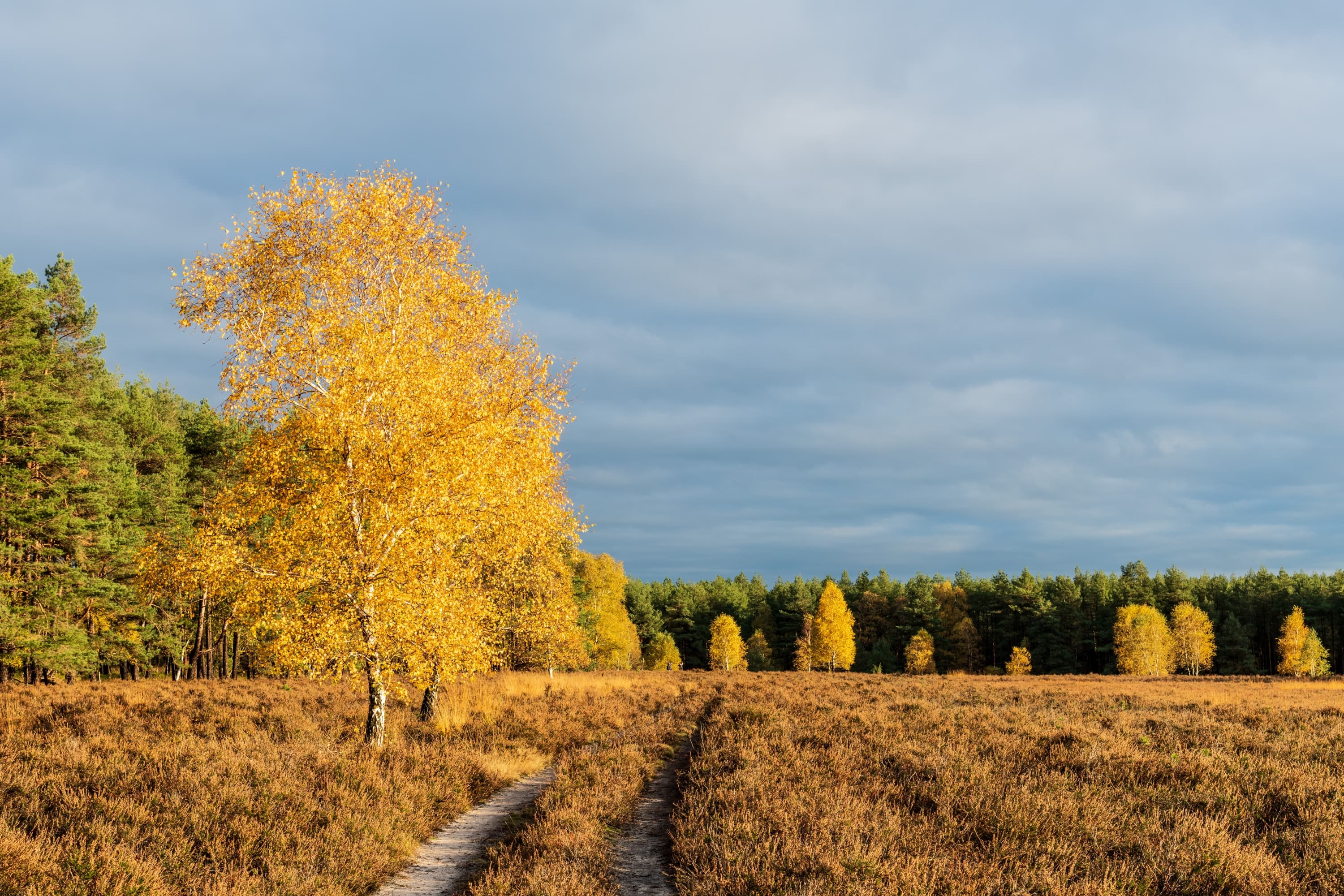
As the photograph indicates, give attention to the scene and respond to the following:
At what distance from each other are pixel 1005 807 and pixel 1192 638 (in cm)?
8323

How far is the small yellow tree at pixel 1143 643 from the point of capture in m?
70.9

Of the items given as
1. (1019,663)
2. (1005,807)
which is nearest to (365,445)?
(1005,807)

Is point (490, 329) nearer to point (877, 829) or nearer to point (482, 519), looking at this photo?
point (482, 519)

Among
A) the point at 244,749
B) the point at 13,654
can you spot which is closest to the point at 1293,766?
the point at 244,749

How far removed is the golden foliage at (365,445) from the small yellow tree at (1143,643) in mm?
74298

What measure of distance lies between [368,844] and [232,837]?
1498 mm

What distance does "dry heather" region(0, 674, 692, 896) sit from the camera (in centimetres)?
721

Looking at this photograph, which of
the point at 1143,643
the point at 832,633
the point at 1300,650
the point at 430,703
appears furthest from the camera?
the point at 832,633

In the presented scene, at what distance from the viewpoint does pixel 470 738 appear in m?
16.6

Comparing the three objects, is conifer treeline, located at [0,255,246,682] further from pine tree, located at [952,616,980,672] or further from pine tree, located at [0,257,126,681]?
pine tree, located at [952,616,980,672]

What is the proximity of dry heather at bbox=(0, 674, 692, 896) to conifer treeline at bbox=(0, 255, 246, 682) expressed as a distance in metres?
Answer: 10.9

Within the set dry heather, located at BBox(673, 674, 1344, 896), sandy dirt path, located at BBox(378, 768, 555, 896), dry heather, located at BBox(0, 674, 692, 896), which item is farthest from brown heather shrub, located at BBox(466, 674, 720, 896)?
dry heather, located at BBox(0, 674, 692, 896)

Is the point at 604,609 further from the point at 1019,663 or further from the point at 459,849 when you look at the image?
the point at 459,849

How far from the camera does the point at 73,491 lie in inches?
1176
